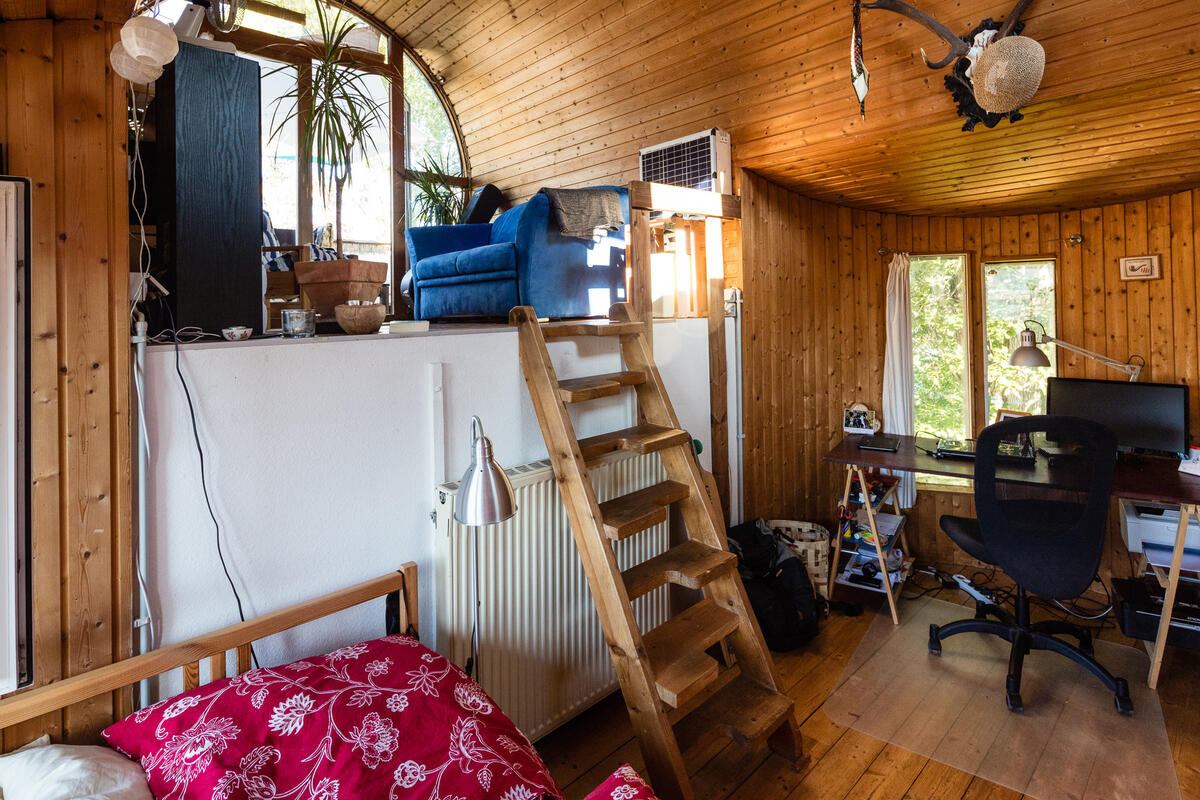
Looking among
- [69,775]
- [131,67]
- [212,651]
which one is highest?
[131,67]

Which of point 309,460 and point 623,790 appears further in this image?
point 309,460

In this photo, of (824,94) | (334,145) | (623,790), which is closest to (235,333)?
(334,145)

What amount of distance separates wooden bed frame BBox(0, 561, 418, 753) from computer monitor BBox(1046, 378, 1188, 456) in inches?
141

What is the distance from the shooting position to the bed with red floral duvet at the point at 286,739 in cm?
128

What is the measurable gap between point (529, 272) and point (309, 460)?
58.7 inches

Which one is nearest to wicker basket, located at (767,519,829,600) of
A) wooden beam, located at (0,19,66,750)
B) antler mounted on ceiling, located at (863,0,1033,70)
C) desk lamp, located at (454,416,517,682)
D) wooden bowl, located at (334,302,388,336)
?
desk lamp, located at (454,416,517,682)

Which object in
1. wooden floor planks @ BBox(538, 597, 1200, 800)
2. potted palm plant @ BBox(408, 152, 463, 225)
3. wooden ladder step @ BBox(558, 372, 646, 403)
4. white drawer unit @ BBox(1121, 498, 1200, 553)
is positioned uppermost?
potted palm plant @ BBox(408, 152, 463, 225)

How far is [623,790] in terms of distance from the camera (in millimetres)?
1335

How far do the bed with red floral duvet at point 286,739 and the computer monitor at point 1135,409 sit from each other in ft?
11.4

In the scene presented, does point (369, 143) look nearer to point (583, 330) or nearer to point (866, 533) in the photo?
point (583, 330)

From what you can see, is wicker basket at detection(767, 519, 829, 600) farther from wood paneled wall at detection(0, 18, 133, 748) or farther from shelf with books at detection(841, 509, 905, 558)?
wood paneled wall at detection(0, 18, 133, 748)

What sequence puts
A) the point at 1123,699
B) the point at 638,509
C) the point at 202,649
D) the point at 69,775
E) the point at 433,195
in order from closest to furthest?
the point at 69,775, the point at 202,649, the point at 638,509, the point at 1123,699, the point at 433,195

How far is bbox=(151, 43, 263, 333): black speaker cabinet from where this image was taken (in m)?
1.65

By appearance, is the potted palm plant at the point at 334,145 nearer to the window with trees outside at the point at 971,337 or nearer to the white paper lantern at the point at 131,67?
the white paper lantern at the point at 131,67
